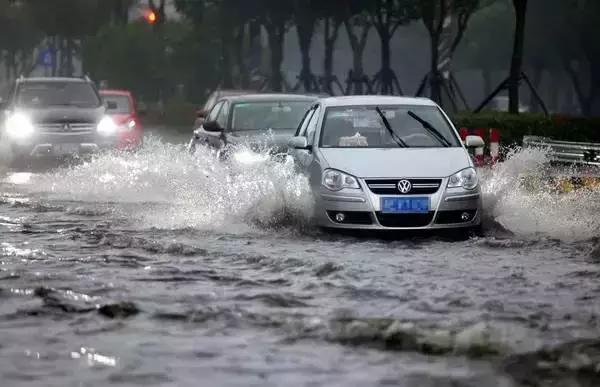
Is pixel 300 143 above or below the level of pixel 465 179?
above

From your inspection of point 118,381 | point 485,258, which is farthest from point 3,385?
point 485,258

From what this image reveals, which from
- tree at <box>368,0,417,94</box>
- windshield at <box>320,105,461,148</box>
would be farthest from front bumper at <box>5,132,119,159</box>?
tree at <box>368,0,417,94</box>

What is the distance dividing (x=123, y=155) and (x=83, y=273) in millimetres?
13428

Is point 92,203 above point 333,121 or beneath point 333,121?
beneath

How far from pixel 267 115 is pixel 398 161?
18.1ft

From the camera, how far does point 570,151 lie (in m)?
22.6

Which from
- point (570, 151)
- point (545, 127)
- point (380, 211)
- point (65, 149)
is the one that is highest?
point (380, 211)

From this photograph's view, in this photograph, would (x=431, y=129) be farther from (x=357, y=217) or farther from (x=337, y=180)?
(x=357, y=217)

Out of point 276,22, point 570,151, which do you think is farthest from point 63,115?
point 276,22

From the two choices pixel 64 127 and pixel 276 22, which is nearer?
pixel 64 127

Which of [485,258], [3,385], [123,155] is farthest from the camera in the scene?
[123,155]

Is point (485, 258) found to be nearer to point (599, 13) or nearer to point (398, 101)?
point (398, 101)

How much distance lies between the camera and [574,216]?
15.1m

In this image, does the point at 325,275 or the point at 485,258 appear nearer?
the point at 325,275
